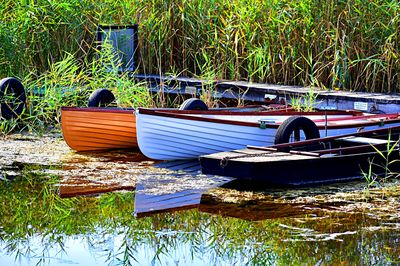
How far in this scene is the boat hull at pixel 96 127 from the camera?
9.84 meters

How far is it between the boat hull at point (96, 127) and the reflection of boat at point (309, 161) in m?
1.97

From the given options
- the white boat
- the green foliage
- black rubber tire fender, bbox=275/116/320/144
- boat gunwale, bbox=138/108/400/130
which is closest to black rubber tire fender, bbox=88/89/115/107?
the green foliage

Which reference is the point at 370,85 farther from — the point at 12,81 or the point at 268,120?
the point at 12,81

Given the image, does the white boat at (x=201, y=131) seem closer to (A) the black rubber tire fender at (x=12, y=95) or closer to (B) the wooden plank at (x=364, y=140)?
(B) the wooden plank at (x=364, y=140)

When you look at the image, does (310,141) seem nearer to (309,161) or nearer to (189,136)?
(309,161)

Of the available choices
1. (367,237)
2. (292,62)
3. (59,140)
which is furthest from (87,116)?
(367,237)

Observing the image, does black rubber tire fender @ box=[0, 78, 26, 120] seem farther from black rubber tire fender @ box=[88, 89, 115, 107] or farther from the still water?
the still water

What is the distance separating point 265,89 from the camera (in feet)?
36.4

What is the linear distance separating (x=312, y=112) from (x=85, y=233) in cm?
382

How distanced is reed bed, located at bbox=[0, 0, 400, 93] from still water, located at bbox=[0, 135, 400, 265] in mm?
2748

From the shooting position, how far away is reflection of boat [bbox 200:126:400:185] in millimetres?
7750

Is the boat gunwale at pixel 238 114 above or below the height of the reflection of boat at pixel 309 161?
above

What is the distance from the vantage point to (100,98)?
1053 centimetres

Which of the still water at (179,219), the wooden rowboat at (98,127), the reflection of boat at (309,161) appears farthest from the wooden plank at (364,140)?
the wooden rowboat at (98,127)
